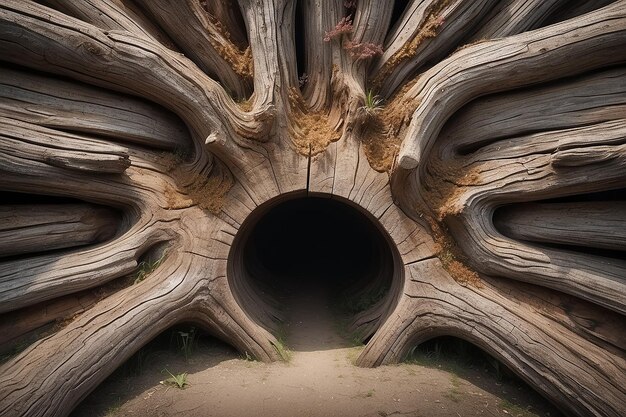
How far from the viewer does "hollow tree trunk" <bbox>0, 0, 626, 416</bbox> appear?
375cm

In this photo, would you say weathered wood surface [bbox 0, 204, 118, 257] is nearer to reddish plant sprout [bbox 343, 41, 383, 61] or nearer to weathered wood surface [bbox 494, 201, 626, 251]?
reddish plant sprout [bbox 343, 41, 383, 61]

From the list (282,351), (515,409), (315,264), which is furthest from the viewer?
(315,264)

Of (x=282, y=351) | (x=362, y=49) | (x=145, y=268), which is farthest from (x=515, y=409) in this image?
(x=362, y=49)

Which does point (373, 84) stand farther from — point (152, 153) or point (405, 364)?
point (405, 364)

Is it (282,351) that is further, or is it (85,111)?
(282,351)

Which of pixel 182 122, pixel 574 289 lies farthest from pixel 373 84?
pixel 574 289

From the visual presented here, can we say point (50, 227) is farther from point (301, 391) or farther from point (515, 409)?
point (515, 409)

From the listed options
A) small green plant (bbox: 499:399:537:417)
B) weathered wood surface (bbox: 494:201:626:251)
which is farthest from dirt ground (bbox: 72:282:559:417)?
weathered wood surface (bbox: 494:201:626:251)

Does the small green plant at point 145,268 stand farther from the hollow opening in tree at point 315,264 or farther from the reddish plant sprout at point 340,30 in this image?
the reddish plant sprout at point 340,30

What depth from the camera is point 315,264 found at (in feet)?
31.3

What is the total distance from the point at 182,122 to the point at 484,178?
3.74 m

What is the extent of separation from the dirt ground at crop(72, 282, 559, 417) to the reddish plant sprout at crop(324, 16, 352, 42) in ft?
13.4

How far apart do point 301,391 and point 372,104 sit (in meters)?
3.42

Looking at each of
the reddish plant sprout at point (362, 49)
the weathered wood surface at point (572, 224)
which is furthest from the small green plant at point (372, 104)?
the weathered wood surface at point (572, 224)
